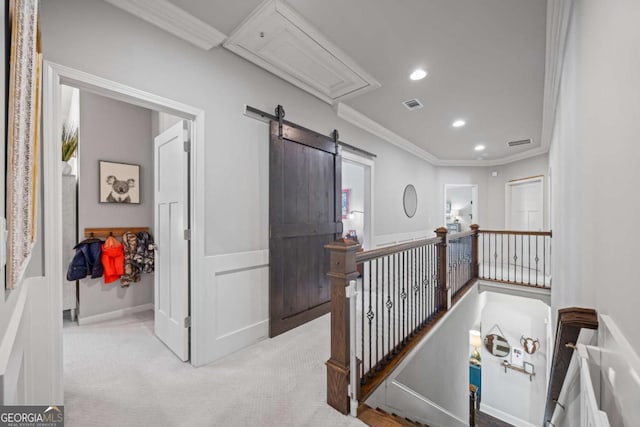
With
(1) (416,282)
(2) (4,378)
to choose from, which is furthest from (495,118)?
(2) (4,378)

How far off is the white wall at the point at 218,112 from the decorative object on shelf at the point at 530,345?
5.47 m

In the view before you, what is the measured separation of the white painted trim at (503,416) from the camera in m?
4.97

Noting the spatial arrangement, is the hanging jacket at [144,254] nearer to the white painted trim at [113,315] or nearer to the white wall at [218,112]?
the white painted trim at [113,315]

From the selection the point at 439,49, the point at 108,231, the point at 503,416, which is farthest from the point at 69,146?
the point at 503,416

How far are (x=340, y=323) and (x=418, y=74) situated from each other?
8.19 feet

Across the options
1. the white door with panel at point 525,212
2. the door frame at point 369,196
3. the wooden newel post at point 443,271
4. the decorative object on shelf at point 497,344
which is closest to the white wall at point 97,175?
the door frame at point 369,196

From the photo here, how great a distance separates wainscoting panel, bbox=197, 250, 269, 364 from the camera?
213cm

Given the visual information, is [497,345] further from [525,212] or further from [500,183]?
[500,183]

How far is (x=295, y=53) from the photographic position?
232 cm

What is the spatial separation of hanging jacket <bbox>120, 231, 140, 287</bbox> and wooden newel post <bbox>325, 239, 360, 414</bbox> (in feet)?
8.96

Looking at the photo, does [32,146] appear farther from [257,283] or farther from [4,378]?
[257,283]

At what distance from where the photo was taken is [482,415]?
5383 millimetres

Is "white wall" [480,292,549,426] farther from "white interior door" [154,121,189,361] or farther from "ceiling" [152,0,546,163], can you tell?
"white interior door" [154,121,189,361]

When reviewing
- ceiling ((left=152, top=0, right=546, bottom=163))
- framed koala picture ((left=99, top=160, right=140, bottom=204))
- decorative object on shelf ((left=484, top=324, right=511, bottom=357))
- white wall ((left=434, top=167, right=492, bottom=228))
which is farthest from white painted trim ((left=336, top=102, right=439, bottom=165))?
decorative object on shelf ((left=484, top=324, right=511, bottom=357))
